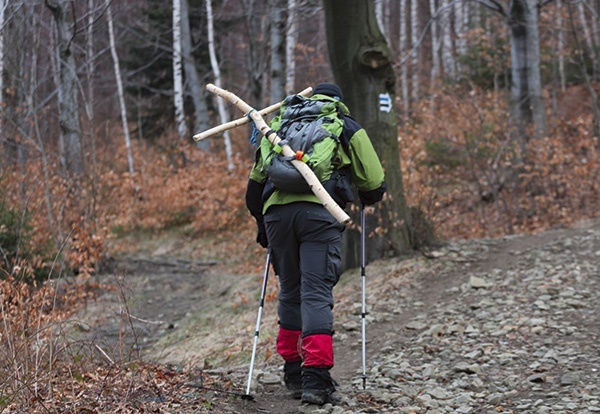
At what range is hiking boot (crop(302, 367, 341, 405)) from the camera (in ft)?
15.3

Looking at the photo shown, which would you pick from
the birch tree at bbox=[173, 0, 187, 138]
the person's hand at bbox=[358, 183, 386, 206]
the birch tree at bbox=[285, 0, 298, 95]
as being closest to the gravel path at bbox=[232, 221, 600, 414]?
the person's hand at bbox=[358, 183, 386, 206]

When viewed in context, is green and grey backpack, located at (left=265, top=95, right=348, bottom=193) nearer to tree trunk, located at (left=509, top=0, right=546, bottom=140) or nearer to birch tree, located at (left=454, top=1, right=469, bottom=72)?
tree trunk, located at (left=509, top=0, right=546, bottom=140)

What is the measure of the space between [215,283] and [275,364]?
606 centimetres

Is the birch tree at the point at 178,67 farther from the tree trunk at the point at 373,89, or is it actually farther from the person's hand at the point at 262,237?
the person's hand at the point at 262,237

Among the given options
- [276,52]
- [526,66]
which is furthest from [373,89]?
[526,66]

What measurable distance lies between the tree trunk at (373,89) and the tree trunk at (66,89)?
5.10 metres

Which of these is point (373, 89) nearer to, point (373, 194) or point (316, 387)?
point (373, 194)

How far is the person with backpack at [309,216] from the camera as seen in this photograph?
4660 millimetres

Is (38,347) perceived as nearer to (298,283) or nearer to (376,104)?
(298,283)

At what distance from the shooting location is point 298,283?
498cm

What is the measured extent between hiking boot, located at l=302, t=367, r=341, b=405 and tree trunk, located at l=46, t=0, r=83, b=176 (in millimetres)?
8134

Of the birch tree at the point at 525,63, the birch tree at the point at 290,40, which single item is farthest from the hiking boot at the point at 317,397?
the birch tree at the point at 290,40

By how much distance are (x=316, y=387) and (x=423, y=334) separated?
2311 mm

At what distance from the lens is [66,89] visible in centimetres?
1305
